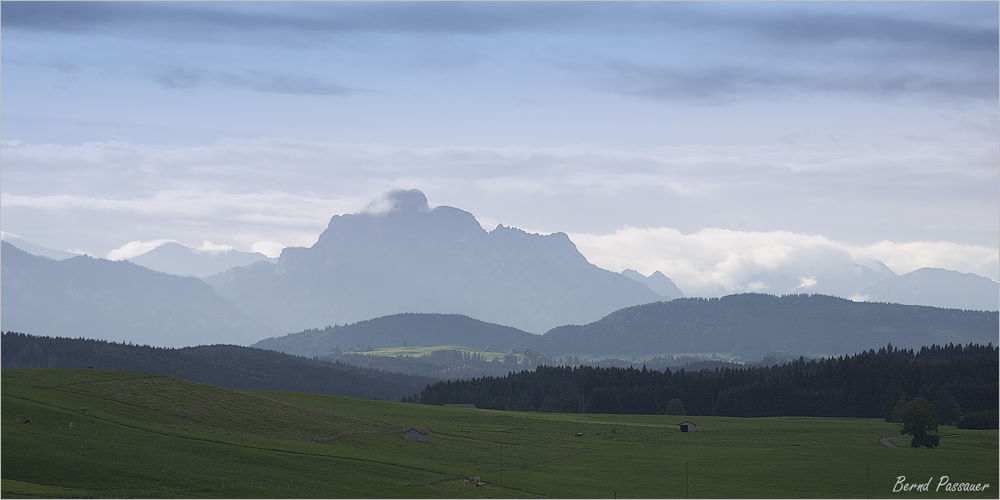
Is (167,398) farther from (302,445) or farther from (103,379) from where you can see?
(302,445)

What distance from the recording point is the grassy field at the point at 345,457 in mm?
89812

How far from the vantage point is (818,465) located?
372ft

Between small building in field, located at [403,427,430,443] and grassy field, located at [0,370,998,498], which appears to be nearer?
A: grassy field, located at [0,370,998,498]

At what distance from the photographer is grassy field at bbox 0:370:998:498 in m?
89.8

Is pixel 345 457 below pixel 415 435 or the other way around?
below

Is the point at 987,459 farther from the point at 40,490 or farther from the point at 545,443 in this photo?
the point at 40,490

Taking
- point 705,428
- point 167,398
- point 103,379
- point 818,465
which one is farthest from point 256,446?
point 705,428

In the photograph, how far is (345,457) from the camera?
355 ft

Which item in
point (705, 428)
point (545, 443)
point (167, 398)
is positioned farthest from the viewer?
point (705, 428)

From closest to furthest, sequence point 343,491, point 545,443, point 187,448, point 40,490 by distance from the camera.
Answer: point 40,490 < point 343,491 < point 187,448 < point 545,443

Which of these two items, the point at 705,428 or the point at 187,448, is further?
the point at 705,428

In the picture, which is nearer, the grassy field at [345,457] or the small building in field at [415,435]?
the grassy field at [345,457]

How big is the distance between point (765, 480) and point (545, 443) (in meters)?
47.4

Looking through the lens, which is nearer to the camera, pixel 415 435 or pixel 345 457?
pixel 345 457
